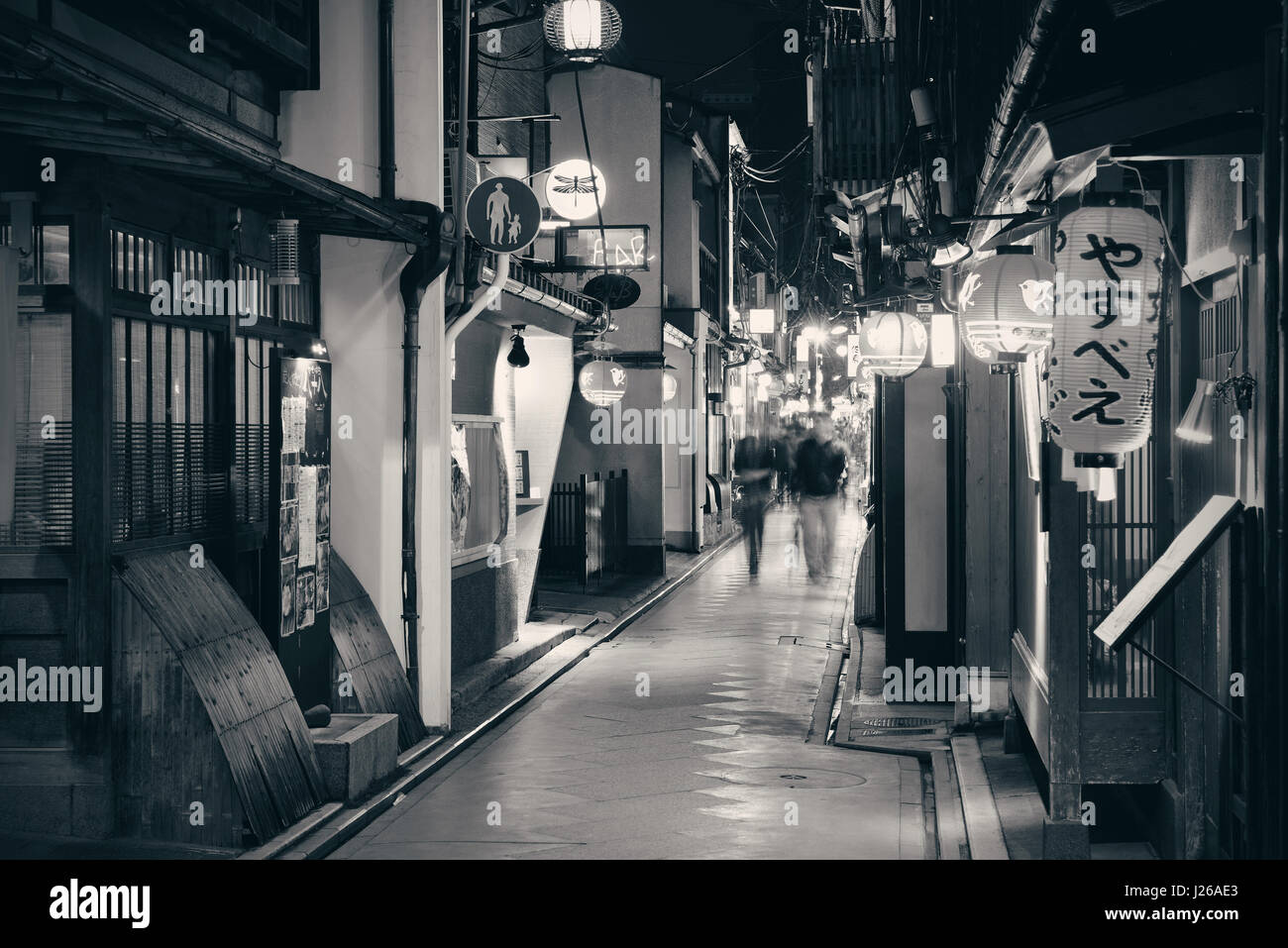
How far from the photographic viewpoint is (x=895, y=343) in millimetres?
16969

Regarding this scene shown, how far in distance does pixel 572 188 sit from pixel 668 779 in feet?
44.0

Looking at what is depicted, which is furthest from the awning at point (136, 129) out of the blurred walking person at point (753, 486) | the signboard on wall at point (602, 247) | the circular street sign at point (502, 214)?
the blurred walking person at point (753, 486)

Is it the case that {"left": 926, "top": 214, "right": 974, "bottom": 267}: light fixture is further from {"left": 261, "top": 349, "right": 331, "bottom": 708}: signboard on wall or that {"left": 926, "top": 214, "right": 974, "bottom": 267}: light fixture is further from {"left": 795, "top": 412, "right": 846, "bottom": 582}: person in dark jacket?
{"left": 795, "top": 412, "right": 846, "bottom": 582}: person in dark jacket

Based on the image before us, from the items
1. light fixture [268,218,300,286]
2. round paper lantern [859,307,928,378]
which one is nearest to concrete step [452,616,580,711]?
round paper lantern [859,307,928,378]

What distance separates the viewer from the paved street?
11133 mm

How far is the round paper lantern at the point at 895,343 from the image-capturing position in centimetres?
1689

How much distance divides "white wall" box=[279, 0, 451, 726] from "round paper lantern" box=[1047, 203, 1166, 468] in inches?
326

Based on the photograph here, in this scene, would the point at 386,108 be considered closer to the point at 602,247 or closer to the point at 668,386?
the point at 602,247

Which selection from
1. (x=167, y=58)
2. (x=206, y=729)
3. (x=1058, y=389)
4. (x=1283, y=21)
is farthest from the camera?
(x=167, y=58)

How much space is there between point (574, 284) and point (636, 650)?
1148cm

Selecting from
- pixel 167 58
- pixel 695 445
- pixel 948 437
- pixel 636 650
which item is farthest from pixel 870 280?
pixel 695 445

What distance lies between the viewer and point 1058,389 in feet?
27.3

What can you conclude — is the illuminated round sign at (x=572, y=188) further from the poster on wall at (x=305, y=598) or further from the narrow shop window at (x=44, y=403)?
the narrow shop window at (x=44, y=403)

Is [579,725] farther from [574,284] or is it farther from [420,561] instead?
[574,284]
